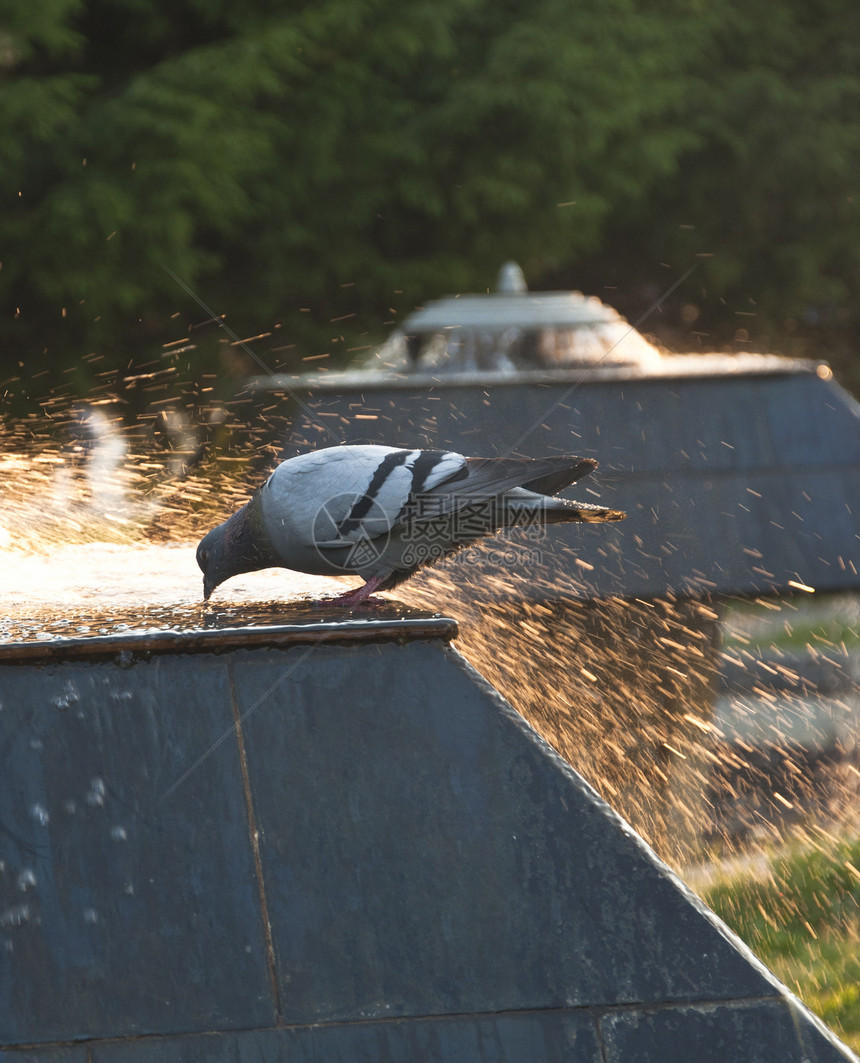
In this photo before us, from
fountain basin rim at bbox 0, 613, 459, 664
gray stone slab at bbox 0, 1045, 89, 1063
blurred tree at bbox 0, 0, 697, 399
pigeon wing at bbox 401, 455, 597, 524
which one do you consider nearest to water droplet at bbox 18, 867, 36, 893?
gray stone slab at bbox 0, 1045, 89, 1063

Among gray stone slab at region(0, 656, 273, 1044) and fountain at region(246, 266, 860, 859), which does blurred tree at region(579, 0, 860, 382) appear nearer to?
fountain at region(246, 266, 860, 859)

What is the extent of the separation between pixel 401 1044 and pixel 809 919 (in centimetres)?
272

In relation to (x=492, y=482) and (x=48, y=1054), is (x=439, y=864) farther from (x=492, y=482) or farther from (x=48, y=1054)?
(x=492, y=482)

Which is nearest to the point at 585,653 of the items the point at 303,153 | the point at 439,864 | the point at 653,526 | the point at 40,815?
the point at 653,526

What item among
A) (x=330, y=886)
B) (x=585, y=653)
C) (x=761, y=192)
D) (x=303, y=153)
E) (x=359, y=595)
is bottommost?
(x=585, y=653)

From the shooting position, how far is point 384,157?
1066cm

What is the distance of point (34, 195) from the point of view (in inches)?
346

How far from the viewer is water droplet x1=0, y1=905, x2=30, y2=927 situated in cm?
195

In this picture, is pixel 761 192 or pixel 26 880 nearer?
pixel 26 880

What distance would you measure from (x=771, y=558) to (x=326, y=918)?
4.14 meters

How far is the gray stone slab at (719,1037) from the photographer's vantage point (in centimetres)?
193

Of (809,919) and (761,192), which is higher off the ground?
(761,192)

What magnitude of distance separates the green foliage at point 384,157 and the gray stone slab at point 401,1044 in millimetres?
7406

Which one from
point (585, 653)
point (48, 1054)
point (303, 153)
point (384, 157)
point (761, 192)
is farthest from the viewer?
point (761, 192)
